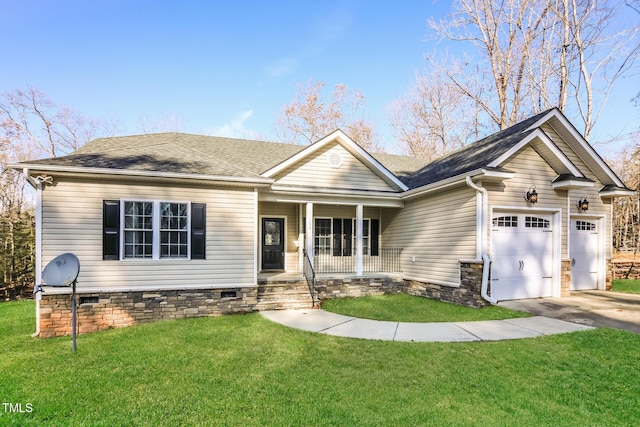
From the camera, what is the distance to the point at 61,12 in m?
11.1

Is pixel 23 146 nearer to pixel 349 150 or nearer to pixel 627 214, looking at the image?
pixel 349 150

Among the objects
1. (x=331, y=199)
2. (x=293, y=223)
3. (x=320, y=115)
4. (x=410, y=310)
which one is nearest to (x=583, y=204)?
(x=410, y=310)

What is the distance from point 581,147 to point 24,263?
1883 centimetres

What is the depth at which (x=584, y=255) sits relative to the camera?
10.0 metres

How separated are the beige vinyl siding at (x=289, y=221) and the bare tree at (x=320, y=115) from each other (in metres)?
13.2

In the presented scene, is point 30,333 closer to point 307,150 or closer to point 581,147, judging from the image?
point 307,150

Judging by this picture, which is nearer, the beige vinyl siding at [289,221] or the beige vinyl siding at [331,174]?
the beige vinyl siding at [331,174]

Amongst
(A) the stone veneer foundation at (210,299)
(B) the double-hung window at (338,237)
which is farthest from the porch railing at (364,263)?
(A) the stone veneer foundation at (210,299)

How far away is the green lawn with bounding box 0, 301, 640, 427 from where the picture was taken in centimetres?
335

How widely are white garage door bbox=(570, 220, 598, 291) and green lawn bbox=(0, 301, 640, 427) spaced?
187 inches

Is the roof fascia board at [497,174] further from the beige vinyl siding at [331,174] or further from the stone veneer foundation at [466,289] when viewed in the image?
the beige vinyl siding at [331,174]

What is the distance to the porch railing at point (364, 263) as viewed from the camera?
37.7 feet

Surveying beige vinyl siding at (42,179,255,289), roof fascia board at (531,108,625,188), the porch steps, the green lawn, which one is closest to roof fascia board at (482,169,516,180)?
roof fascia board at (531,108,625,188)

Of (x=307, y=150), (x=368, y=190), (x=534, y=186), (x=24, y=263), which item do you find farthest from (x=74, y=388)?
(x=24, y=263)
